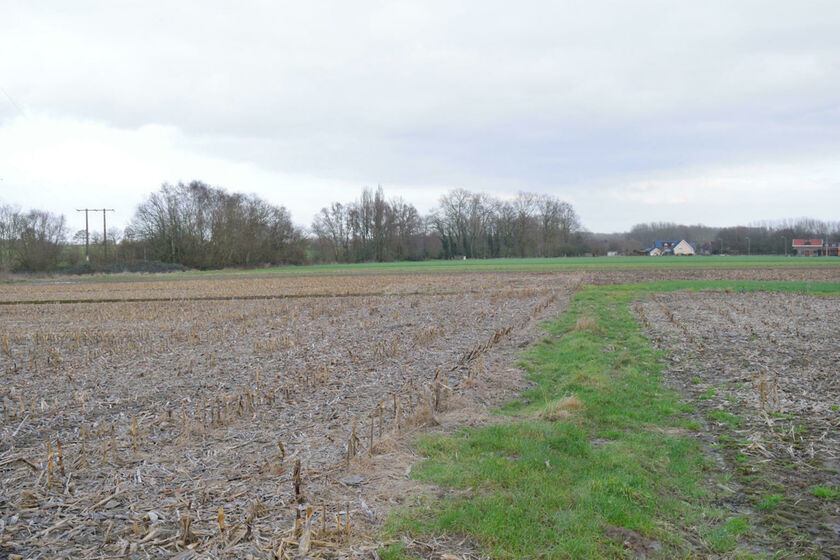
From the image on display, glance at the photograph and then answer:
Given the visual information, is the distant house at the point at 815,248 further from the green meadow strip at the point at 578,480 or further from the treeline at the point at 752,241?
the green meadow strip at the point at 578,480

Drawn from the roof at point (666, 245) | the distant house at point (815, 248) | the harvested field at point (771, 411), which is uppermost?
the roof at point (666, 245)

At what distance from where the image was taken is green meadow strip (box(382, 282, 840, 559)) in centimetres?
487

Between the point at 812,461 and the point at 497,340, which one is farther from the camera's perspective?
the point at 497,340

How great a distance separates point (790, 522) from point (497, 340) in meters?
9.86

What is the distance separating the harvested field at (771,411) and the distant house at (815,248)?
14805 cm

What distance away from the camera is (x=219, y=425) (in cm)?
799

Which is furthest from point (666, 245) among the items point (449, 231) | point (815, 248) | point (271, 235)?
point (271, 235)

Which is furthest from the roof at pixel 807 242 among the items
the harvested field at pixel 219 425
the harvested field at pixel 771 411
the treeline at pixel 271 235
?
the harvested field at pixel 219 425

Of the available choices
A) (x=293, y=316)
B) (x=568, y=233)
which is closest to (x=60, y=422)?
(x=293, y=316)

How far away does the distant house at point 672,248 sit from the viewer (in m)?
165

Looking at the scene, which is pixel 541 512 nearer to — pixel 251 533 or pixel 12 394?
pixel 251 533

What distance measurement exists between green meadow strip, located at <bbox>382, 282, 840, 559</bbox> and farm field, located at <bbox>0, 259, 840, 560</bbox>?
19.1 inches

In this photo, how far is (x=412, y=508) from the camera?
5363 millimetres

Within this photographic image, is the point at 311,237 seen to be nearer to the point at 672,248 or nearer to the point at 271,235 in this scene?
the point at 271,235
